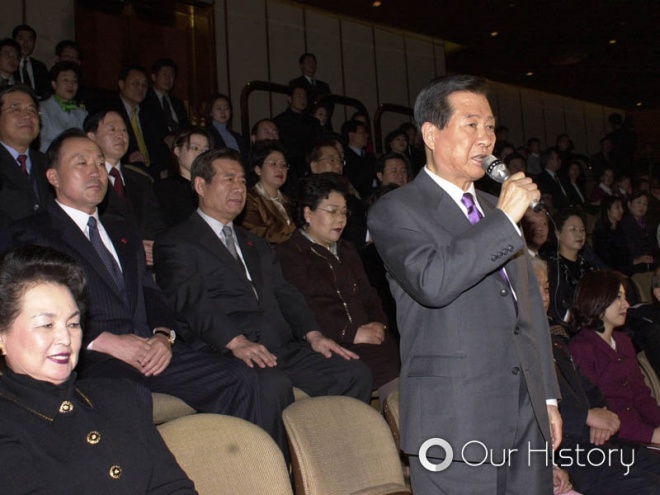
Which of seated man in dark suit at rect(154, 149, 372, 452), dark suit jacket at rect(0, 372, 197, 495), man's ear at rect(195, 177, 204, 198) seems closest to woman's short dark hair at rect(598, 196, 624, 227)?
seated man in dark suit at rect(154, 149, 372, 452)

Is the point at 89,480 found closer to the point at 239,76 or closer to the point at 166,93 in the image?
the point at 166,93

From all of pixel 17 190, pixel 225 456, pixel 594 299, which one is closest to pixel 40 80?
pixel 17 190

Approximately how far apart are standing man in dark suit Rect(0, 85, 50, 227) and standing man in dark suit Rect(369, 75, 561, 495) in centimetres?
226

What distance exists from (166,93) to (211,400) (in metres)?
Answer: 4.00

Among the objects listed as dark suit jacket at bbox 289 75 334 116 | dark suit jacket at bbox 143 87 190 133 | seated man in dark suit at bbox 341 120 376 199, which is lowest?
seated man in dark suit at bbox 341 120 376 199

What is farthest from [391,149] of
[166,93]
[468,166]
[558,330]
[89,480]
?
[89,480]

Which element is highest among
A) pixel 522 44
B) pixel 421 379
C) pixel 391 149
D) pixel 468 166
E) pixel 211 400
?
pixel 522 44

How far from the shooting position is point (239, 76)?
8.61 m

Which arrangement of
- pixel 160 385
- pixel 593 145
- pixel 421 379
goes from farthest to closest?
1. pixel 593 145
2. pixel 160 385
3. pixel 421 379

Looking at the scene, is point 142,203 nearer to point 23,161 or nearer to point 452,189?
point 23,161

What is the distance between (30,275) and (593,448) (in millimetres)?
2206

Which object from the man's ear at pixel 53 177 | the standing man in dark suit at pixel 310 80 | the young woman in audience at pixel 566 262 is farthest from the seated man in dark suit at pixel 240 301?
the standing man in dark suit at pixel 310 80

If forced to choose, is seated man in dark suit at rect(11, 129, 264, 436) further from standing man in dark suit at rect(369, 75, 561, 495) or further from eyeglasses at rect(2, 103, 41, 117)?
standing man in dark suit at rect(369, 75, 561, 495)

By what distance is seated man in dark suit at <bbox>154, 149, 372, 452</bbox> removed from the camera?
9.58 feet
